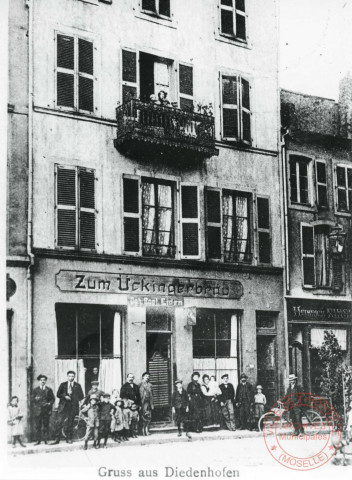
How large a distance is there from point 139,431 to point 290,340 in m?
3.21

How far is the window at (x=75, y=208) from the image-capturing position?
10336mm

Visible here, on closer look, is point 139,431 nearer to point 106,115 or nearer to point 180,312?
point 180,312

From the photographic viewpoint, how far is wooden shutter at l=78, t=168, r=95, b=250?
34.8 ft

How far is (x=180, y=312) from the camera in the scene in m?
10.9

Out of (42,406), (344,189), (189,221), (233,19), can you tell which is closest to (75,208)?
(189,221)

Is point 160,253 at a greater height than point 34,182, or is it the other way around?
point 34,182

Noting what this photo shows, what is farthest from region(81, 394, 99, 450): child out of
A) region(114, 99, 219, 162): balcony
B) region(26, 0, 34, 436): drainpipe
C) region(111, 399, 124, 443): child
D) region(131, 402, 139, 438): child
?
region(114, 99, 219, 162): balcony

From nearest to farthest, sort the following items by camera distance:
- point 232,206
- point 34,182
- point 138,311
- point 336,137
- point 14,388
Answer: point 14,388 < point 34,182 < point 138,311 < point 232,206 < point 336,137

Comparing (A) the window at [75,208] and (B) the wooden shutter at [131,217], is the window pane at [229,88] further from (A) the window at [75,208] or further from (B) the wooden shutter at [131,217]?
(A) the window at [75,208]

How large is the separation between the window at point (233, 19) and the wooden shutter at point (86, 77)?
2217 mm

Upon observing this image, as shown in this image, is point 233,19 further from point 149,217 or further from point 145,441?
point 145,441

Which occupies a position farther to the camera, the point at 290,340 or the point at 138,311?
the point at 290,340

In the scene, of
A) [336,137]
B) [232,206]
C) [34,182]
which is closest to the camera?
[34,182]

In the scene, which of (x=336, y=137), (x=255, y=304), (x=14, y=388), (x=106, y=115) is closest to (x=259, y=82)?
(x=336, y=137)
